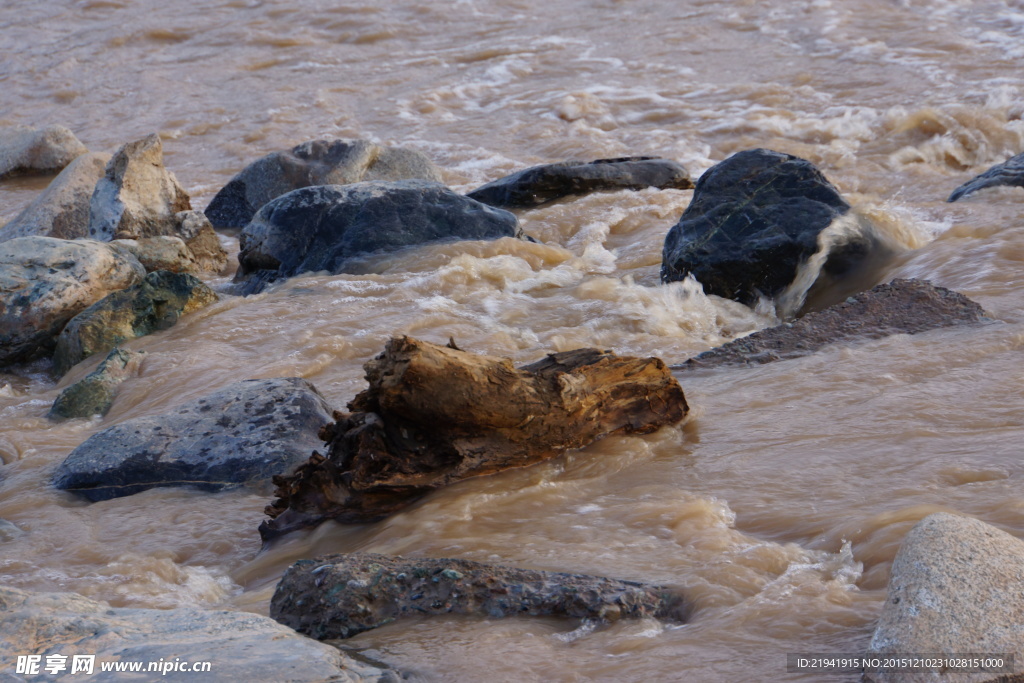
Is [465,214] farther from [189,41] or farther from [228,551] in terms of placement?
[189,41]

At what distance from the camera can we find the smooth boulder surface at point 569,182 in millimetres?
7402

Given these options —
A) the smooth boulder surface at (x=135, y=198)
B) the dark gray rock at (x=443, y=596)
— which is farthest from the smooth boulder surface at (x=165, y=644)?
the smooth boulder surface at (x=135, y=198)

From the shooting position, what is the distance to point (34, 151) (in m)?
9.36

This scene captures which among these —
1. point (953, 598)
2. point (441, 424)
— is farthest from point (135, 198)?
point (953, 598)

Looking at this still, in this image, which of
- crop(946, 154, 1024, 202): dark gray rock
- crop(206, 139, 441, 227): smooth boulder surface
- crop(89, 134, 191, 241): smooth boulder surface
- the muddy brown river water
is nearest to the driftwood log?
the muddy brown river water

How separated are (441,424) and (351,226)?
3.50m

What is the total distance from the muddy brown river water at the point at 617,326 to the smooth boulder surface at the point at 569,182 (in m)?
0.22

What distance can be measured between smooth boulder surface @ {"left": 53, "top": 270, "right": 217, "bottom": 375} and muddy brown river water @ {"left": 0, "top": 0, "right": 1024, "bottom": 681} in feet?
0.38

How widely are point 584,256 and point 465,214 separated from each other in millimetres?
847

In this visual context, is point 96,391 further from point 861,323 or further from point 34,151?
point 34,151

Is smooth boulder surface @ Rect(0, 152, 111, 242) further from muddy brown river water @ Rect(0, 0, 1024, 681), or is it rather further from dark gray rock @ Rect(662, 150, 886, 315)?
dark gray rock @ Rect(662, 150, 886, 315)

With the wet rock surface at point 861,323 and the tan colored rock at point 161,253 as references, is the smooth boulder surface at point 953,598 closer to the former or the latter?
the wet rock surface at point 861,323

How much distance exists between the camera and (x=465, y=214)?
6.45 m

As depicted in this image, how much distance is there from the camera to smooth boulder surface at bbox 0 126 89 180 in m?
9.35
